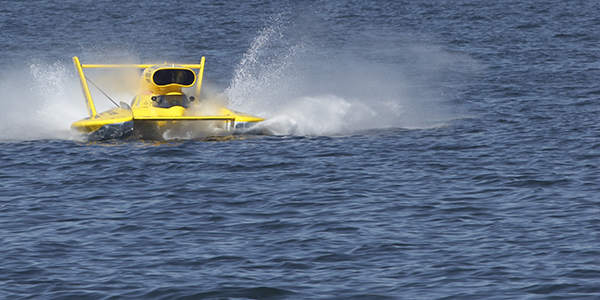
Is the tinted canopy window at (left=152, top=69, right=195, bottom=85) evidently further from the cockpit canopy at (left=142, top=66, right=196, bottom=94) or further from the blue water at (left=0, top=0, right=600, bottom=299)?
the blue water at (left=0, top=0, right=600, bottom=299)

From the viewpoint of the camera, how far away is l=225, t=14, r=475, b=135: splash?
2102 cm

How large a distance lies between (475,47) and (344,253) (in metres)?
28.7

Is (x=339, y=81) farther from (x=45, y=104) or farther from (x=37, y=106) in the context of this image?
(x=37, y=106)

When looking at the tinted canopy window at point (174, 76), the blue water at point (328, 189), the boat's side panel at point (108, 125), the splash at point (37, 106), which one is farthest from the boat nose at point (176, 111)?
the splash at point (37, 106)

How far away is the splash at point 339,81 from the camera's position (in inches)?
827

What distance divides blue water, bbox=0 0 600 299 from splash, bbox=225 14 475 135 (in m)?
0.13

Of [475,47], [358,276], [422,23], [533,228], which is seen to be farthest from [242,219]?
[422,23]

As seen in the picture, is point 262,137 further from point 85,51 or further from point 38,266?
point 85,51

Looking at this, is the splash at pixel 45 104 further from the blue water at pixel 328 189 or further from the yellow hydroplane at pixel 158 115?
the yellow hydroplane at pixel 158 115

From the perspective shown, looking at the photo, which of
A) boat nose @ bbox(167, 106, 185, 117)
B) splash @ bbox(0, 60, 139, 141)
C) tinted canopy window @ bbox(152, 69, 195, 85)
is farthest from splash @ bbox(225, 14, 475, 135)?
splash @ bbox(0, 60, 139, 141)

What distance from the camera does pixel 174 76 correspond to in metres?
19.7

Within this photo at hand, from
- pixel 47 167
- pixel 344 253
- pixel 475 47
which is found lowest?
pixel 344 253

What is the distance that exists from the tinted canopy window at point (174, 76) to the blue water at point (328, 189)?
1.57 meters

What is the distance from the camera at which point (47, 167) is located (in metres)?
16.0
